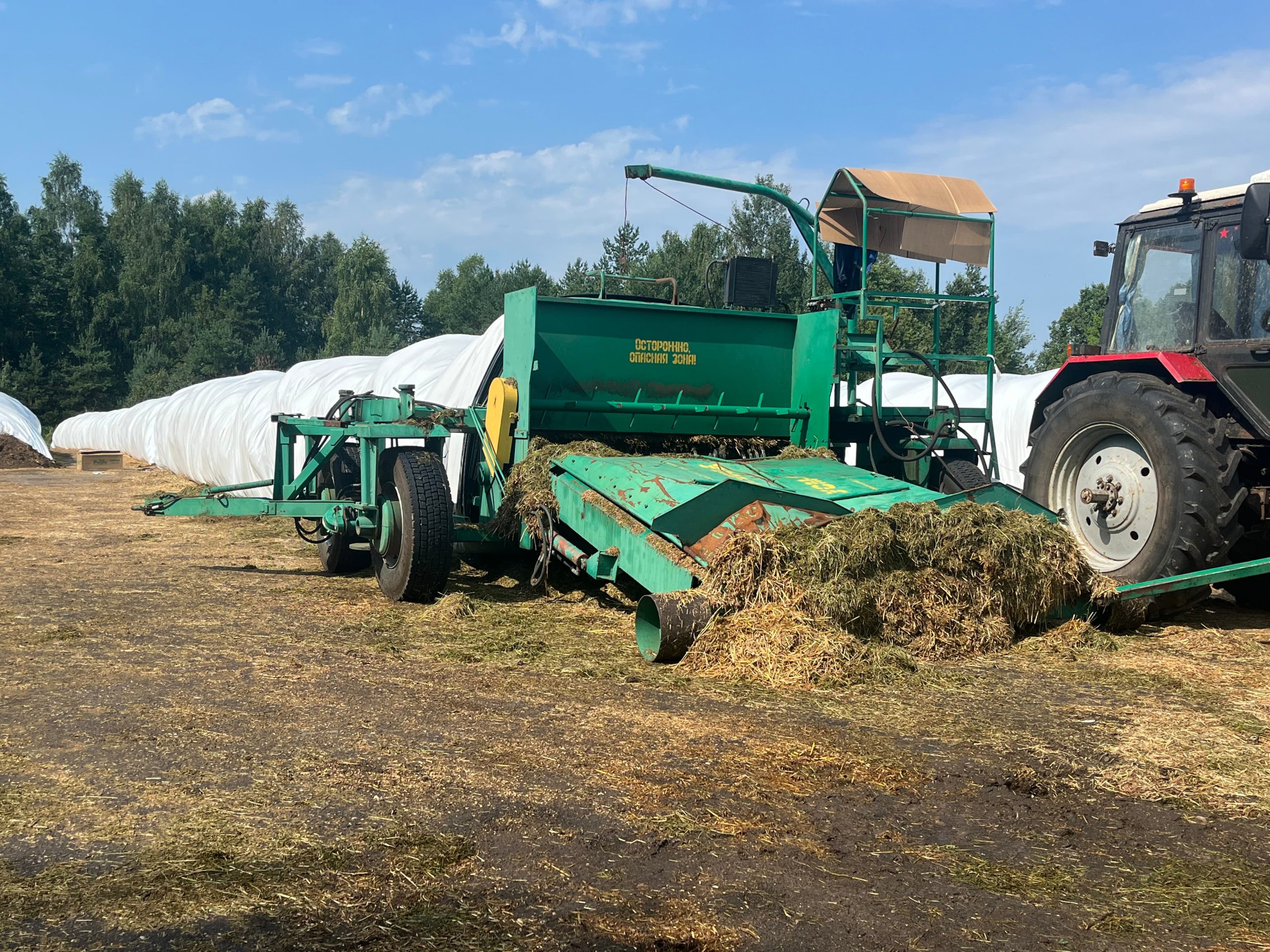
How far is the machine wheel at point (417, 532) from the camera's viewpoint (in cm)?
787

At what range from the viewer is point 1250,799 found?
4.02 metres

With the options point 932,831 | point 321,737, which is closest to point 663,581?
point 321,737

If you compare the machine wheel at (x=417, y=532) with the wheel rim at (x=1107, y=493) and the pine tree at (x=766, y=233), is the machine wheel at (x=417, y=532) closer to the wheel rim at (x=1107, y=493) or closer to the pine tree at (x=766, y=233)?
the wheel rim at (x=1107, y=493)

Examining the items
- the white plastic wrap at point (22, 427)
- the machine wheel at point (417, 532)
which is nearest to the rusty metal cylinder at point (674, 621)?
the machine wheel at point (417, 532)

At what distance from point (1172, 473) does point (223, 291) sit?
225ft

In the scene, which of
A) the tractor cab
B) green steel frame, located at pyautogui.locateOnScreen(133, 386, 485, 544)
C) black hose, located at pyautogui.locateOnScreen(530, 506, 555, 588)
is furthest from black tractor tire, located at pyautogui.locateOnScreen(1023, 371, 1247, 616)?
green steel frame, located at pyautogui.locateOnScreen(133, 386, 485, 544)

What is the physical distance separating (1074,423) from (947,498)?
168 centimetres

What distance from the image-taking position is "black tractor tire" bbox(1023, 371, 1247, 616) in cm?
675

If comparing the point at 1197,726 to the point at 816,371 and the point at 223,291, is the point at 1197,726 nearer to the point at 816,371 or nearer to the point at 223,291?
the point at 816,371

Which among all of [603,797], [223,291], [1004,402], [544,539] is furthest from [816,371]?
[223,291]

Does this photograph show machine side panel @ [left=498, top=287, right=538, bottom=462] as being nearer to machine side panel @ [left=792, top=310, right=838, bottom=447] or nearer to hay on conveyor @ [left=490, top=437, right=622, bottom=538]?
hay on conveyor @ [left=490, top=437, right=622, bottom=538]

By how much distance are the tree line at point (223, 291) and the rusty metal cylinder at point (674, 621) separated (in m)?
35.3

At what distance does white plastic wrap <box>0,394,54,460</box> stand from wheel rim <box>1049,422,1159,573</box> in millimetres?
26272

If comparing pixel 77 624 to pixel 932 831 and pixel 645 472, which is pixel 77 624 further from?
pixel 932 831
